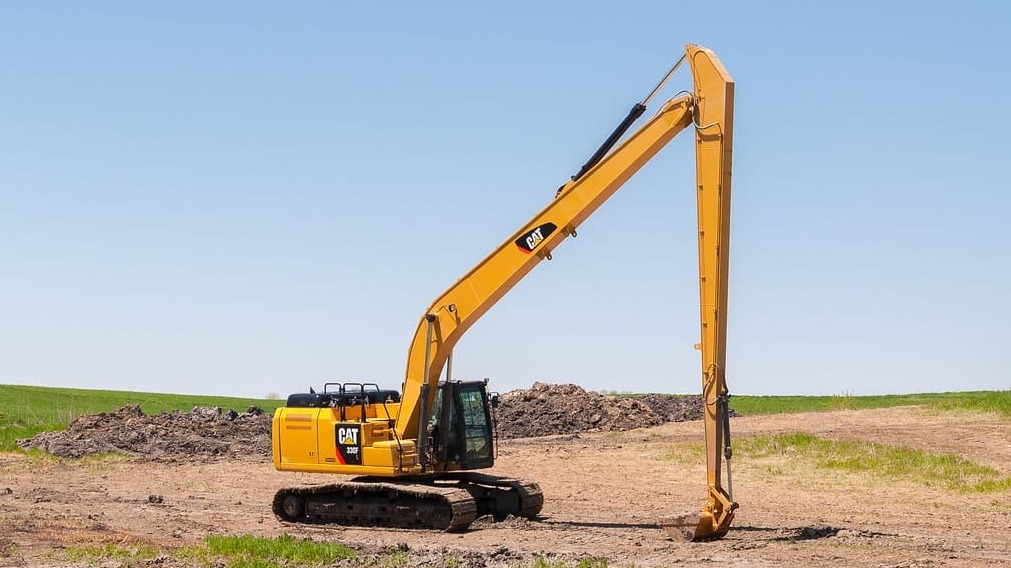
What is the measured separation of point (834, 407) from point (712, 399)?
35.5m

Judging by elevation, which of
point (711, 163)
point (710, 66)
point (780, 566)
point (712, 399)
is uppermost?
point (710, 66)

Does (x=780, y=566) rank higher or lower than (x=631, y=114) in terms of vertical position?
lower

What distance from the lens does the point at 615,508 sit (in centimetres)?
2292

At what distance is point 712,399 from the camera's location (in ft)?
53.3

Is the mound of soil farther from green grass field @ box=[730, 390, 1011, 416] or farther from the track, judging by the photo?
the track

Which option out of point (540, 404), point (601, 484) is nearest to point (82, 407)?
point (540, 404)

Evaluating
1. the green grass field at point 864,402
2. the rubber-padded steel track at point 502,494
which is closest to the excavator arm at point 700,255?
the rubber-padded steel track at point 502,494

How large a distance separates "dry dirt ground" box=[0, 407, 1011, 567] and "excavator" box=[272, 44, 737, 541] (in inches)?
19.2

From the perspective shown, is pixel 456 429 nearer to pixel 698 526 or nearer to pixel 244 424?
pixel 698 526

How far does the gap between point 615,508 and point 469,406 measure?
450 cm

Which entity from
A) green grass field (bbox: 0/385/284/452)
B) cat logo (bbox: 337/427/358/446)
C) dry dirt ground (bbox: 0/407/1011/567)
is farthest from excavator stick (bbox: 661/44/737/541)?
green grass field (bbox: 0/385/284/452)

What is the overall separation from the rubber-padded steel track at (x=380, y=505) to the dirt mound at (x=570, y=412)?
70.6 ft

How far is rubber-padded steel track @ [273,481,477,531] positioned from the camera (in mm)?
18891

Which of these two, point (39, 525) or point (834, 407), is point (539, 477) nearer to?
point (39, 525)
